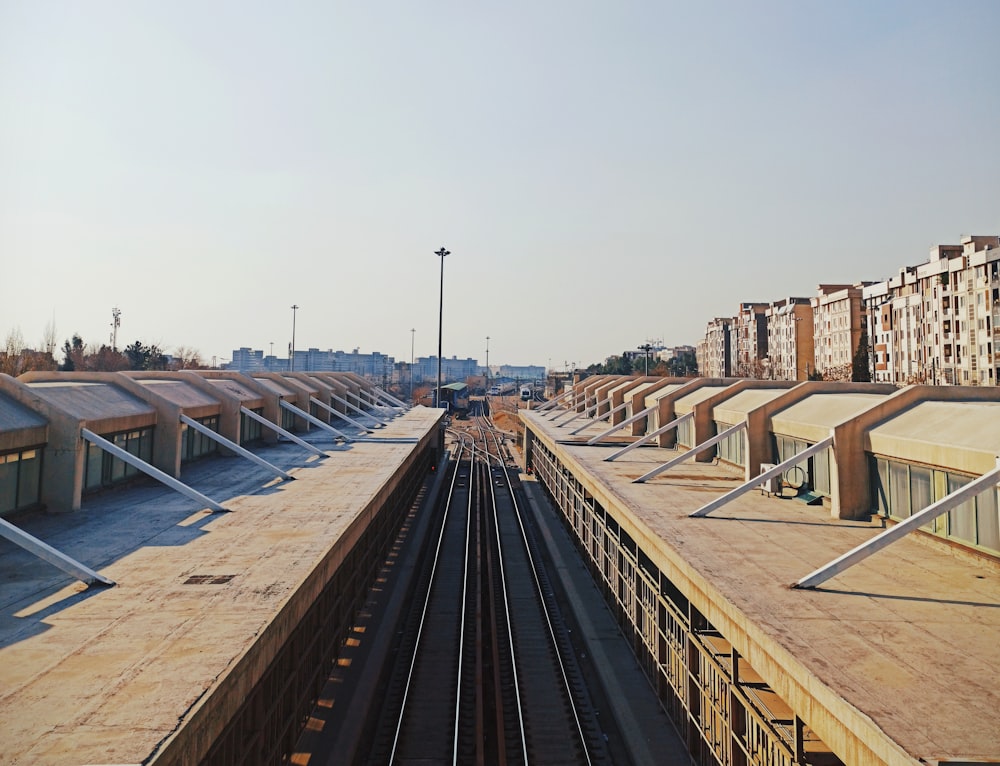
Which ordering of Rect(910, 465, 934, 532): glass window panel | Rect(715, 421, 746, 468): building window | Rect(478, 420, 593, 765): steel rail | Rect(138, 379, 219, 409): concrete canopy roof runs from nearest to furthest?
Rect(478, 420, 593, 765): steel rail, Rect(910, 465, 934, 532): glass window panel, Rect(715, 421, 746, 468): building window, Rect(138, 379, 219, 409): concrete canopy roof

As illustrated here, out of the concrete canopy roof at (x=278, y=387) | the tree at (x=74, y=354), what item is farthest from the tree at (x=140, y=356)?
the concrete canopy roof at (x=278, y=387)

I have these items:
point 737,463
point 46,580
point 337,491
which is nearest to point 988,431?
point 737,463

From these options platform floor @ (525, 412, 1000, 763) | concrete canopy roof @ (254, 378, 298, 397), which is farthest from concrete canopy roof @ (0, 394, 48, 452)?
concrete canopy roof @ (254, 378, 298, 397)

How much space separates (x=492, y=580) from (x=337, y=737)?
11459mm

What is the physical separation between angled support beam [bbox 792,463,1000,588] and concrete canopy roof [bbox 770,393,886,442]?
20.5 feet

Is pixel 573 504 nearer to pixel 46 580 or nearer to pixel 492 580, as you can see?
pixel 492 580

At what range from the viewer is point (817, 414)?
19.8 m

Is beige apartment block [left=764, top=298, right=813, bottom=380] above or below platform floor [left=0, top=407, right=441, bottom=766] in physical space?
above

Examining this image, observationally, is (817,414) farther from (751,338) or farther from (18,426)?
(751,338)

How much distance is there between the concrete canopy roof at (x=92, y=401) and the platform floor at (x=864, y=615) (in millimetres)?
15676

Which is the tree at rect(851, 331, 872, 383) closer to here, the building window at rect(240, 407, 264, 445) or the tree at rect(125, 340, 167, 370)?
the building window at rect(240, 407, 264, 445)

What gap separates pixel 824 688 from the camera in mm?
7277

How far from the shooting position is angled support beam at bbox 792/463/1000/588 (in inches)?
410

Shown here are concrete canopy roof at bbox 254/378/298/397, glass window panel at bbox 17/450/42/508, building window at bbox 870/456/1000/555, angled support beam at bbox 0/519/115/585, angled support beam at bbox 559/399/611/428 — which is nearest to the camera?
angled support beam at bbox 0/519/115/585
